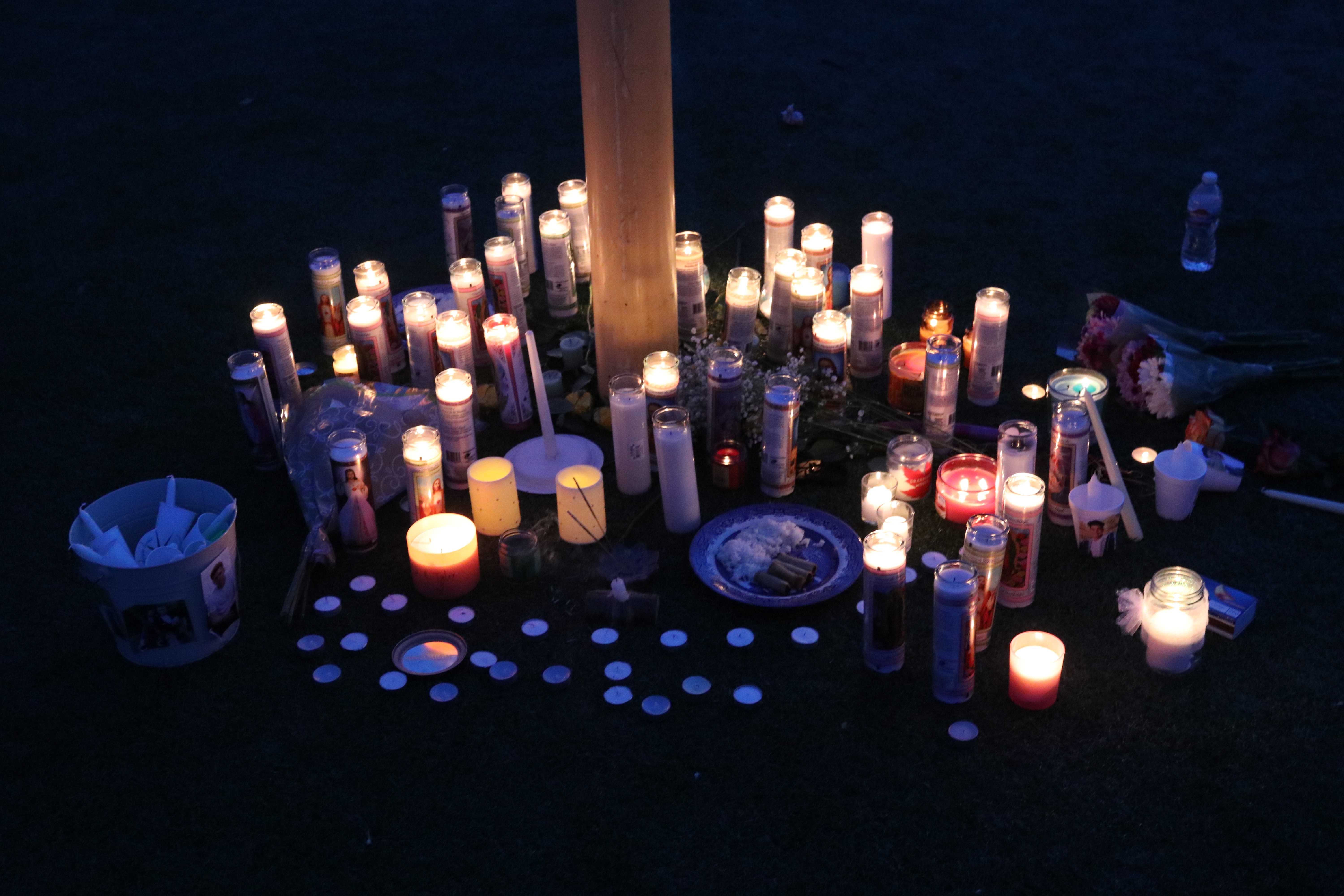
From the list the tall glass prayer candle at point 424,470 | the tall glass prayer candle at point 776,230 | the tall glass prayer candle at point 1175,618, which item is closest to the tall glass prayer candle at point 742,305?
the tall glass prayer candle at point 776,230

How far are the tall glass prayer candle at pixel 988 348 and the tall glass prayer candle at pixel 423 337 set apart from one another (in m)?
1.44

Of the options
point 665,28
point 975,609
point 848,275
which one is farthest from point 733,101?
point 975,609

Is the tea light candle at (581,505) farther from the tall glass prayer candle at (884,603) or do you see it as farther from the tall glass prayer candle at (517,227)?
the tall glass prayer candle at (517,227)

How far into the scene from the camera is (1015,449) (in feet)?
8.92

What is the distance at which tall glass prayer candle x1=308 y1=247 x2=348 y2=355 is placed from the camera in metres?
3.55

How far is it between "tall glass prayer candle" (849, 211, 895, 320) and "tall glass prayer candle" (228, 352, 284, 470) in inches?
65.1

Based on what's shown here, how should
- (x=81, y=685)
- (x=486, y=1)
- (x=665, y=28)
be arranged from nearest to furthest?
(x=81, y=685) < (x=665, y=28) < (x=486, y=1)

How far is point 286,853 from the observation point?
85.0 inches

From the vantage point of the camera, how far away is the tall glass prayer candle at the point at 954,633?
7.38ft

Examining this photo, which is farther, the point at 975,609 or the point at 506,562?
the point at 506,562

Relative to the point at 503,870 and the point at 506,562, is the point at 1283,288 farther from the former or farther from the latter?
the point at 503,870

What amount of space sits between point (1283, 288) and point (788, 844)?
2.69 meters

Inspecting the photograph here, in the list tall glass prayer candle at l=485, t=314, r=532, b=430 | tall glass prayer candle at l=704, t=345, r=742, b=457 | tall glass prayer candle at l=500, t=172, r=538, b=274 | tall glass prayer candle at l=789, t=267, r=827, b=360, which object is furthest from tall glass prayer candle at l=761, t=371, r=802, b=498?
tall glass prayer candle at l=500, t=172, r=538, b=274

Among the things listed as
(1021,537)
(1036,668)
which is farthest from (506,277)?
(1036,668)
